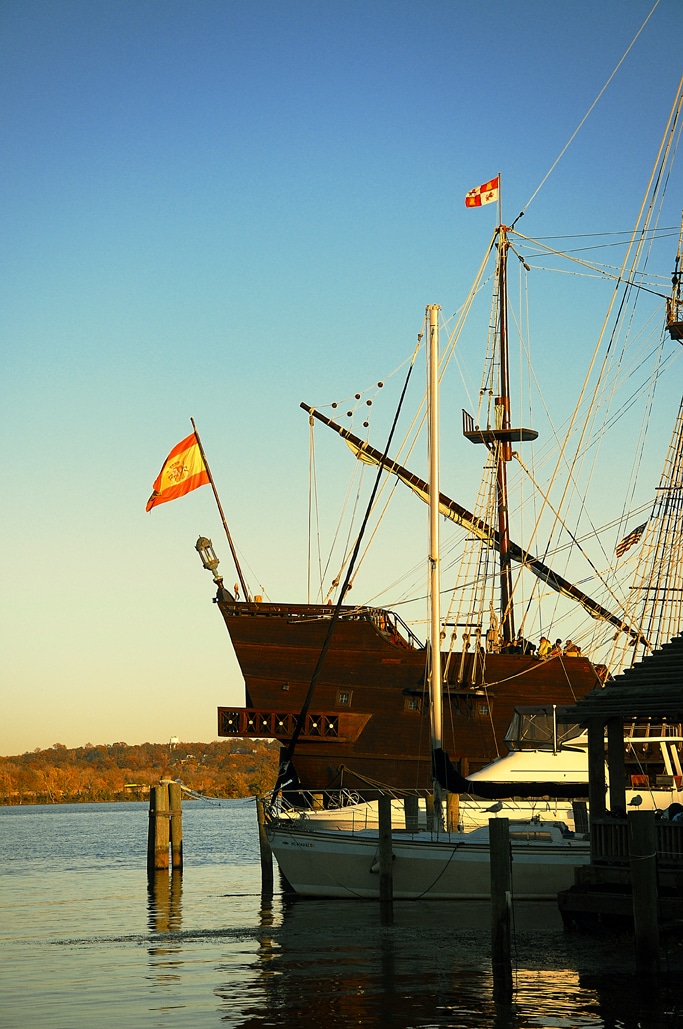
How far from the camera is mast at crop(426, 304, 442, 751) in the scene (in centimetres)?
2852

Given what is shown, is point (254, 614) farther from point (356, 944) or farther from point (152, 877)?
point (356, 944)

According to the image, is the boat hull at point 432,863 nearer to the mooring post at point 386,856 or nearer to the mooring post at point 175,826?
the mooring post at point 386,856

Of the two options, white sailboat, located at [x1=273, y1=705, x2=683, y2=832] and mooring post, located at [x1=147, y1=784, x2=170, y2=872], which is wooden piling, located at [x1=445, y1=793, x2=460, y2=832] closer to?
white sailboat, located at [x1=273, y1=705, x2=683, y2=832]

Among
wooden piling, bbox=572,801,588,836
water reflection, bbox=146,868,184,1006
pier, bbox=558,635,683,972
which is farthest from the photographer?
wooden piling, bbox=572,801,588,836

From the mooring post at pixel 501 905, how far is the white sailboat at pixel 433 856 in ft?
25.4

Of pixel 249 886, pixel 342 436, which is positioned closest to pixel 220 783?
pixel 342 436

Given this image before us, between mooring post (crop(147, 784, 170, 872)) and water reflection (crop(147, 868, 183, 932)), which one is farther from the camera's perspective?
mooring post (crop(147, 784, 170, 872))

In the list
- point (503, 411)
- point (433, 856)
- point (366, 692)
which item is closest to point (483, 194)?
point (503, 411)

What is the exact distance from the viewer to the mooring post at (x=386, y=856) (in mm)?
25566

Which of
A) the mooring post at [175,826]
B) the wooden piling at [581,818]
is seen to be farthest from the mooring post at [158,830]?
the wooden piling at [581,818]

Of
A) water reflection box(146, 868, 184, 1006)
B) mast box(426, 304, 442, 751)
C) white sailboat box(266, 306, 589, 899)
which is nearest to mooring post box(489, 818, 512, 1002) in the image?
water reflection box(146, 868, 184, 1006)

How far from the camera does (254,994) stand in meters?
17.6

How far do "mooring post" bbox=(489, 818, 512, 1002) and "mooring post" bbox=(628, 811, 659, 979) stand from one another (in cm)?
201

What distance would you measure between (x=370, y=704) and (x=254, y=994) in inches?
1107
